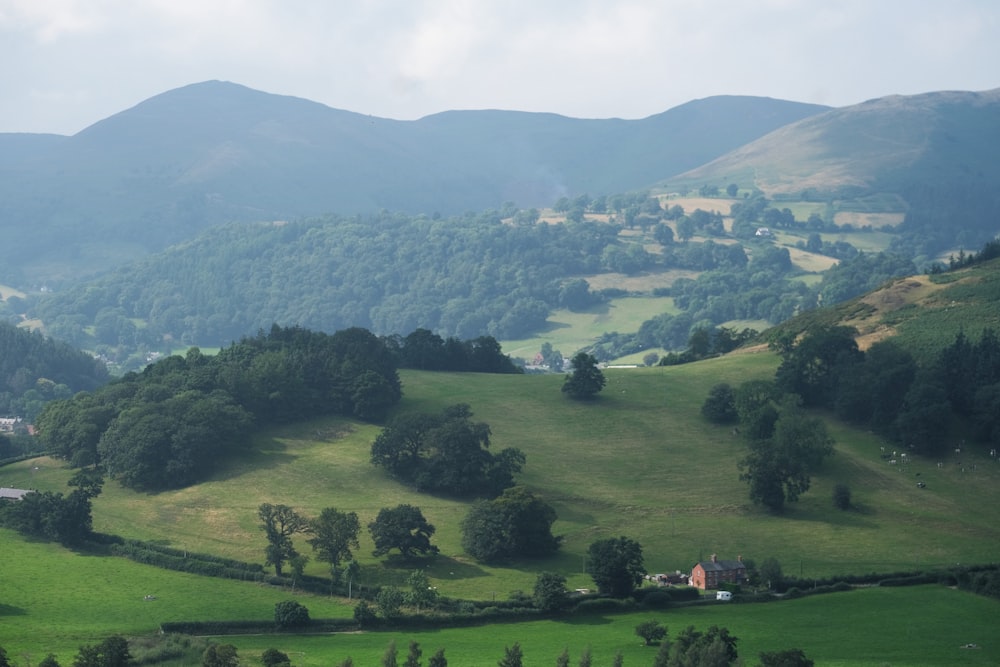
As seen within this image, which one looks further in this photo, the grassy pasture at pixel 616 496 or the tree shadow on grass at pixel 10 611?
the grassy pasture at pixel 616 496

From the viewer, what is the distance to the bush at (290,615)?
8334 centimetres

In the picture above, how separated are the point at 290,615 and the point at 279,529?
67.2 feet

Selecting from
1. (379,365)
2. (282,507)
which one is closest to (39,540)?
(282,507)

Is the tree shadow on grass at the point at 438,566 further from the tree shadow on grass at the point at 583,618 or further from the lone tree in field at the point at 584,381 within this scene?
the lone tree in field at the point at 584,381

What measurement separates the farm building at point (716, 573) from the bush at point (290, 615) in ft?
91.1

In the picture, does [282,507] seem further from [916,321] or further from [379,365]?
[916,321]

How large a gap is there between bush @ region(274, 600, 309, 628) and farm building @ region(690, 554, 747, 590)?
27769 mm

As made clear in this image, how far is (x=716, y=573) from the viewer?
307 ft

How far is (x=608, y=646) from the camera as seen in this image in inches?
3120

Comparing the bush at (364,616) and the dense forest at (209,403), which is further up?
the dense forest at (209,403)

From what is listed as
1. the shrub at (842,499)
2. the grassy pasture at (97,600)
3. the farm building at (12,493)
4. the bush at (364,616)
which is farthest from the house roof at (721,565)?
the farm building at (12,493)

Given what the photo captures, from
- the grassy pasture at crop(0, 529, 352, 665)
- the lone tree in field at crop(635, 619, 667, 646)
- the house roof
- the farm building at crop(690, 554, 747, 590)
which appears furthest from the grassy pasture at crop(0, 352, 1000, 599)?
the lone tree in field at crop(635, 619, 667, 646)

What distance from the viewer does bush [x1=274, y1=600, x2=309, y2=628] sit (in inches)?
3281

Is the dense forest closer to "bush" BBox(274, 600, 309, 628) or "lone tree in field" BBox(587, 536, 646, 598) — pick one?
"bush" BBox(274, 600, 309, 628)
